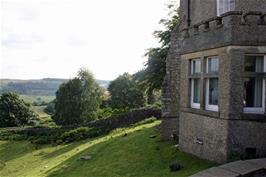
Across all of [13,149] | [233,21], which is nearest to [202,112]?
[233,21]

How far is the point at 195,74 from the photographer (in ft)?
56.0

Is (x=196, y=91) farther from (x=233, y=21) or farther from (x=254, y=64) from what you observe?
(x=233, y=21)

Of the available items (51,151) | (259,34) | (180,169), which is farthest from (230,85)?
(51,151)

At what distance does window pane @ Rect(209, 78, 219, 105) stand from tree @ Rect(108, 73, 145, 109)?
183 feet

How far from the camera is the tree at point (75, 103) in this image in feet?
197

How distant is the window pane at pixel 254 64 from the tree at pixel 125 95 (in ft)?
188

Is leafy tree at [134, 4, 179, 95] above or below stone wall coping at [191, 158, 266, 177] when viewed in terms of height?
above

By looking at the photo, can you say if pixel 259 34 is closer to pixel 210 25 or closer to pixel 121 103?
pixel 210 25

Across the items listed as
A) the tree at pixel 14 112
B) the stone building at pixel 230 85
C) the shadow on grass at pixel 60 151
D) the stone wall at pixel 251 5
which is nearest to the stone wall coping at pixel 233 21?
the stone building at pixel 230 85

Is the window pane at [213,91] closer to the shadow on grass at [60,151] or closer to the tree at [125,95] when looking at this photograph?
the shadow on grass at [60,151]

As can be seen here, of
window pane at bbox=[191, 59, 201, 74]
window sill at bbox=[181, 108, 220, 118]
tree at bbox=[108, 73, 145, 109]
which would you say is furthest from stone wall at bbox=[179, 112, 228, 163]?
tree at bbox=[108, 73, 145, 109]

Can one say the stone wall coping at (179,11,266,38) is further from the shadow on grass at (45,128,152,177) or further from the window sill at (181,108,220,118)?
the shadow on grass at (45,128,152,177)

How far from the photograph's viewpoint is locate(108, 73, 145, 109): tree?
73256 mm

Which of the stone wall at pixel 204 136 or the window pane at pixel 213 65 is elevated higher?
the window pane at pixel 213 65
